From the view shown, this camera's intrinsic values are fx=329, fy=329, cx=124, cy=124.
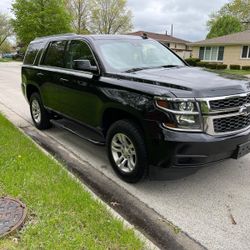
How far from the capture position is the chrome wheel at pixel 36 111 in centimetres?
696

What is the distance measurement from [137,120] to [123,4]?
5885 centimetres

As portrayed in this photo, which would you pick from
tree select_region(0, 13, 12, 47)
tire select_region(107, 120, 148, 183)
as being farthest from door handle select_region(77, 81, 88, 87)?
tree select_region(0, 13, 12, 47)

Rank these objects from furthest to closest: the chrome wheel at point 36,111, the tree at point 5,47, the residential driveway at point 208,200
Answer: the tree at point 5,47 → the chrome wheel at point 36,111 → the residential driveway at point 208,200

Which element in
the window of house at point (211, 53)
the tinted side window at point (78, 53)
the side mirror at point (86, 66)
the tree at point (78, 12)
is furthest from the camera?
the tree at point (78, 12)

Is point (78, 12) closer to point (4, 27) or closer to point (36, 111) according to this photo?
point (4, 27)

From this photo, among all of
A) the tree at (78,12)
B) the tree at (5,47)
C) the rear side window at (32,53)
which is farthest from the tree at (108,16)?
the rear side window at (32,53)

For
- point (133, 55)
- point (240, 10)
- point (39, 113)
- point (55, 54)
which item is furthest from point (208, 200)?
point (240, 10)

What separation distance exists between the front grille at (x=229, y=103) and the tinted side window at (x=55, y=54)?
308cm

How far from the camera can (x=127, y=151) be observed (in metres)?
4.25

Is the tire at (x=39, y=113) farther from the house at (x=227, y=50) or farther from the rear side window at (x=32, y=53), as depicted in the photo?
the house at (x=227, y=50)

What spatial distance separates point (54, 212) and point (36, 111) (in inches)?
163

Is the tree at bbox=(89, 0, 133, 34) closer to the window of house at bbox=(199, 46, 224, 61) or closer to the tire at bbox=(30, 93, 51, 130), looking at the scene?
the window of house at bbox=(199, 46, 224, 61)

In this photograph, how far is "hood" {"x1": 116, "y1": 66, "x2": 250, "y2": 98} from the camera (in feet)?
11.8

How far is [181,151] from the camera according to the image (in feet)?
11.7
